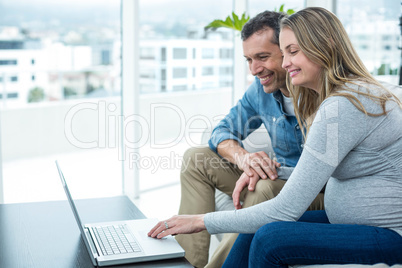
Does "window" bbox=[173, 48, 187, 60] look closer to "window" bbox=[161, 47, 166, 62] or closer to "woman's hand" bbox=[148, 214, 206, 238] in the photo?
"window" bbox=[161, 47, 166, 62]

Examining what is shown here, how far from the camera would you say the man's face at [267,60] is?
194 centimetres

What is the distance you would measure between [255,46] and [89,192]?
6.28ft

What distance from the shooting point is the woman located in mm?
1255

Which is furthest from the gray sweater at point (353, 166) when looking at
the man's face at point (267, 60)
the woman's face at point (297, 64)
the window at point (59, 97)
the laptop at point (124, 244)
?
the window at point (59, 97)

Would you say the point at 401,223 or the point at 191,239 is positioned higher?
the point at 401,223

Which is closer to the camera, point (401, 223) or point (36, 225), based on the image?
point (401, 223)

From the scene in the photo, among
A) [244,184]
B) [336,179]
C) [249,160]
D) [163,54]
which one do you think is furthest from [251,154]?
[163,54]

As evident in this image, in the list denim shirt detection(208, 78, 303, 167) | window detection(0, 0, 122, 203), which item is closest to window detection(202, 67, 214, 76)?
window detection(0, 0, 122, 203)

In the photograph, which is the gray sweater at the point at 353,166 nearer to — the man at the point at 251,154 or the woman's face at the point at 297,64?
the woman's face at the point at 297,64

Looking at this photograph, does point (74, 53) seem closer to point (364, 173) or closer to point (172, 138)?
point (172, 138)

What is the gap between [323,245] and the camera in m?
1.25

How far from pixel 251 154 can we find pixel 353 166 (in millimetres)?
593

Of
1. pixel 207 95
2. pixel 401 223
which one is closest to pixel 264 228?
pixel 401 223

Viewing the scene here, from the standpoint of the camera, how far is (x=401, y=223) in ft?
4.25
